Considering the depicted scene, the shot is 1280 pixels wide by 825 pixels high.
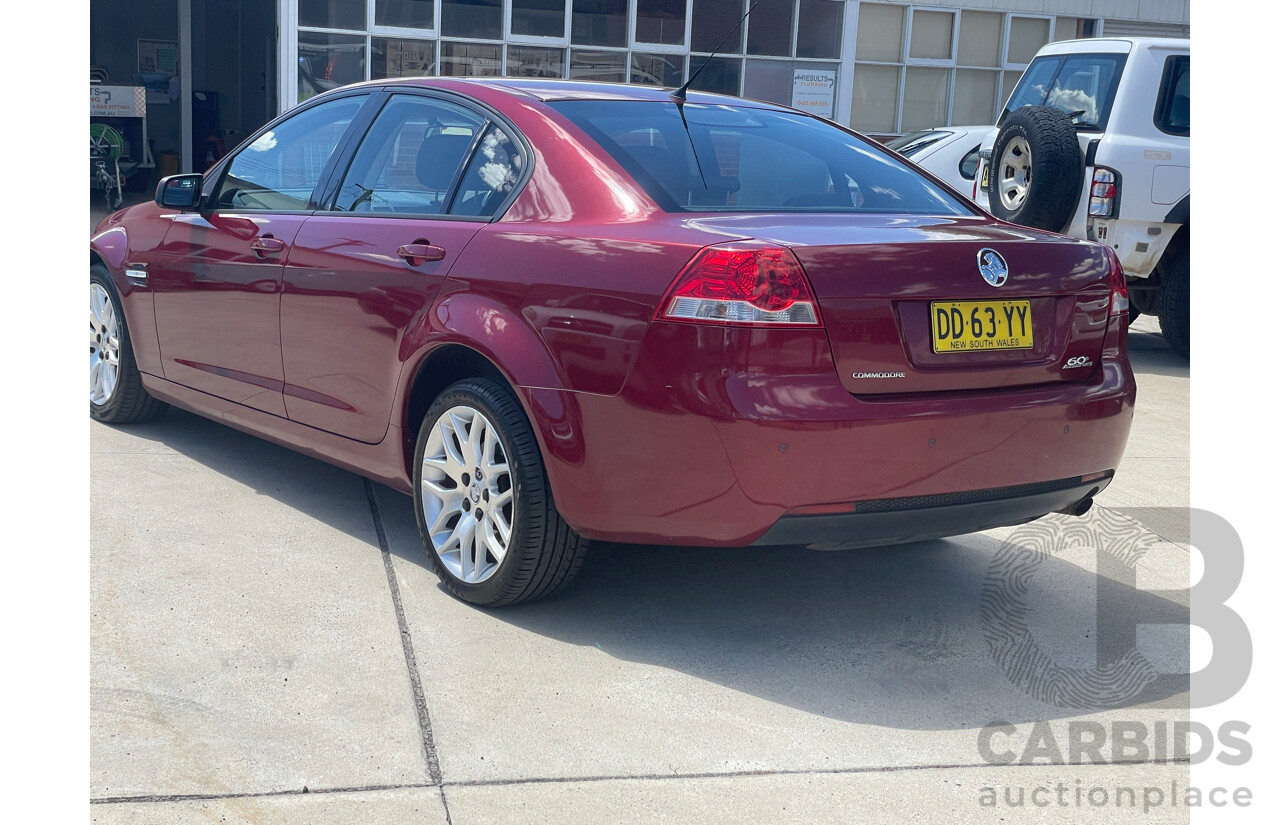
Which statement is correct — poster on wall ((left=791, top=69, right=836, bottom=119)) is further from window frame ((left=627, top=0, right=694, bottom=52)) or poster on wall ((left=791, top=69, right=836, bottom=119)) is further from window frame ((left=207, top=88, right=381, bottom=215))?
window frame ((left=207, top=88, right=381, bottom=215))

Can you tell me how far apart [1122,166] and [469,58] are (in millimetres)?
9762

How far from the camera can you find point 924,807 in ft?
8.83

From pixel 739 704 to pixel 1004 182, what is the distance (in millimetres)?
6687

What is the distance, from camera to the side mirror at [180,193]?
16.6 feet

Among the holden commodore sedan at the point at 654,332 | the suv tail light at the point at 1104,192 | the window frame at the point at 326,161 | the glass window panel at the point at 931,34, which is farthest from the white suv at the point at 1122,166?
the glass window panel at the point at 931,34

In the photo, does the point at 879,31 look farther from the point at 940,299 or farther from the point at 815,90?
the point at 940,299

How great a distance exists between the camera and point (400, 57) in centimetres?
1579

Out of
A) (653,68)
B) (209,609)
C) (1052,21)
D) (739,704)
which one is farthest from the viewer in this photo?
(1052,21)

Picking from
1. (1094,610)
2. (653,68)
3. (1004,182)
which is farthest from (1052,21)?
(1094,610)

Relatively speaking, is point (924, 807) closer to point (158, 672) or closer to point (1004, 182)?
point (158, 672)

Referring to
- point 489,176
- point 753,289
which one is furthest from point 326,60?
point 753,289

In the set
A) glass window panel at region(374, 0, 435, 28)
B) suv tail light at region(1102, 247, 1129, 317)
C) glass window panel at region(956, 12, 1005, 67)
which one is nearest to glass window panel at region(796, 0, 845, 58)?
glass window panel at region(956, 12, 1005, 67)

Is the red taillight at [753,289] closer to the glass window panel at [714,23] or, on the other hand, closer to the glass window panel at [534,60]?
the glass window panel at [534,60]

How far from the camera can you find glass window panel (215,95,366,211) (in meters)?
4.55
